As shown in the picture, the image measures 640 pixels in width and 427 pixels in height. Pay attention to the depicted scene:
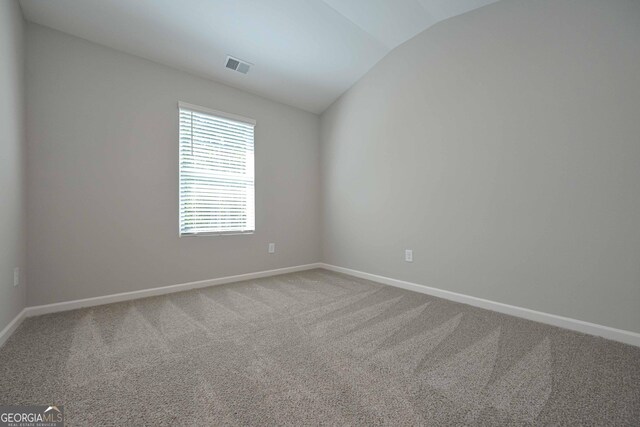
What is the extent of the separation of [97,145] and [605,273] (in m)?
4.28

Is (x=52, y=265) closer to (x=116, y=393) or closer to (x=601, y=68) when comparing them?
(x=116, y=393)

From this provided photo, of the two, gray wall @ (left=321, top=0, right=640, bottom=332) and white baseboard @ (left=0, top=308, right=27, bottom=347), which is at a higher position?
gray wall @ (left=321, top=0, right=640, bottom=332)

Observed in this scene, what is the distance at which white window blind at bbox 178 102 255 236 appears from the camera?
2914 mm

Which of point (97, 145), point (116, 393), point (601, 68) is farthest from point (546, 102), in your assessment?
point (97, 145)

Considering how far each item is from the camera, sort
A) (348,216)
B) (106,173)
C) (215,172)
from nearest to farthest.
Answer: (106,173) → (215,172) → (348,216)

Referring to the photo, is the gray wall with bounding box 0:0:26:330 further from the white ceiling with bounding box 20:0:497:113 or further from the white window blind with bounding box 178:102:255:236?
the white window blind with bounding box 178:102:255:236

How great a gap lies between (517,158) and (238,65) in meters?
2.98

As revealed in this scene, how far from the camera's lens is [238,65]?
9.68 ft

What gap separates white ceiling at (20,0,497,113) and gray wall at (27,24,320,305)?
0.19 metres

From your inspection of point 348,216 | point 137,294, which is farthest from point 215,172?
point 348,216

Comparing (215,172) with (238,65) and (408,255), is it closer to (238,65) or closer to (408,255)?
(238,65)
